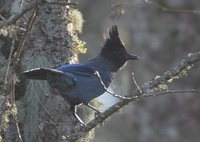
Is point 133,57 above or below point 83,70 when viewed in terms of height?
below

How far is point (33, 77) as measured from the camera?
495 cm

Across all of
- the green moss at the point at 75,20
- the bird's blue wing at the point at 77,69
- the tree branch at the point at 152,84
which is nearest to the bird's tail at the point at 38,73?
the bird's blue wing at the point at 77,69

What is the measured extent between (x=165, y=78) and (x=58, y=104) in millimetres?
1221

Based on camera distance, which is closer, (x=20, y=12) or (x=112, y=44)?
(x=20, y=12)

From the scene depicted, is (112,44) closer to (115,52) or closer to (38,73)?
(115,52)

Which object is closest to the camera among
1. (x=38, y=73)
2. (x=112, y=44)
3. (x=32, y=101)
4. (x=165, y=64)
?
(x=38, y=73)

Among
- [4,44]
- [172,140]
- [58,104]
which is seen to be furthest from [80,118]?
[172,140]

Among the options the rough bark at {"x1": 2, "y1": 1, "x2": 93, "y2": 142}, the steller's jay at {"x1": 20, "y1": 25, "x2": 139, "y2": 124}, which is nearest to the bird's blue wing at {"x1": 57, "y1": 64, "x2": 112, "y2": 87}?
the steller's jay at {"x1": 20, "y1": 25, "x2": 139, "y2": 124}

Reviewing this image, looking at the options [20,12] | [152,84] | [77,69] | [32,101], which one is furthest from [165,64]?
[20,12]

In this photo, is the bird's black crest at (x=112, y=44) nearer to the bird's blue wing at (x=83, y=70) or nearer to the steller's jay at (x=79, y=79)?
the steller's jay at (x=79, y=79)

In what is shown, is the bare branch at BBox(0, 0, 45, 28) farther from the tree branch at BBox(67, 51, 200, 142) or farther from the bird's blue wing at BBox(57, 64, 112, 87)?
the bird's blue wing at BBox(57, 64, 112, 87)

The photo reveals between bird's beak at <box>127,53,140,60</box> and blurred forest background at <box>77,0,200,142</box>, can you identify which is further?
blurred forest background at <box>77,0,200,142</box>

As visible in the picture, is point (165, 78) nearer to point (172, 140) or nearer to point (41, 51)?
point (41, 51)

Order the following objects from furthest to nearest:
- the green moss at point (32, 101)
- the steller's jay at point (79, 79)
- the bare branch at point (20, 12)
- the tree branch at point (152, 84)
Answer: the green moss at point (32, 101) → the steller's jay at point (79, 79) → the tree branch at point (152, 84) → the bare branch at point (20, 12)
